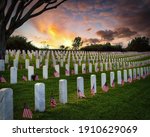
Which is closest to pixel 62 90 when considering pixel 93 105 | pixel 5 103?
pixel 93 105

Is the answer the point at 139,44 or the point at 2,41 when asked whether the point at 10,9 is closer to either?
the point at 2,41

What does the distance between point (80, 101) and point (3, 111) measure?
133 inches

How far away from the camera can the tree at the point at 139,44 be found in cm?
4242

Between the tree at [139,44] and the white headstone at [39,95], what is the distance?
112ft

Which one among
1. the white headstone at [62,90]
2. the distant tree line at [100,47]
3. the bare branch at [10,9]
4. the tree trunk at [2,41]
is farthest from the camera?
the distant tree line at [100,47]

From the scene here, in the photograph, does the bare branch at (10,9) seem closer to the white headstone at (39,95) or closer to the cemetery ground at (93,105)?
the cemetery ground at (93,105)

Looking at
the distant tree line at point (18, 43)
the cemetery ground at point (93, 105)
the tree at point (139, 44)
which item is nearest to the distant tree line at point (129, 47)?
the tree at point (139, 44)

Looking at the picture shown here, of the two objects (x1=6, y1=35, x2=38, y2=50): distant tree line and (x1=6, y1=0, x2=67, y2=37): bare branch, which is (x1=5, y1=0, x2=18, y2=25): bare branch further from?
(x1=6, y1=35, x2=38, y2=50): distant tree line

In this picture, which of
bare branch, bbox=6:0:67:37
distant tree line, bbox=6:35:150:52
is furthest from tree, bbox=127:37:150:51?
bare branch, bbox=6:0:67:37

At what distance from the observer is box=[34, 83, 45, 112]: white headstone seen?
303 inches

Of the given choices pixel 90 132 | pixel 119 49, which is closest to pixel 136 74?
pixel 90 132

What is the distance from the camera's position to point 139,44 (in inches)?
1762

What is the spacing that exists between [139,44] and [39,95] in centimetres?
3814

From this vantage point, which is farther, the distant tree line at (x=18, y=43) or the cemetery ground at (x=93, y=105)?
the distant tree line at (x=18, y=43)
